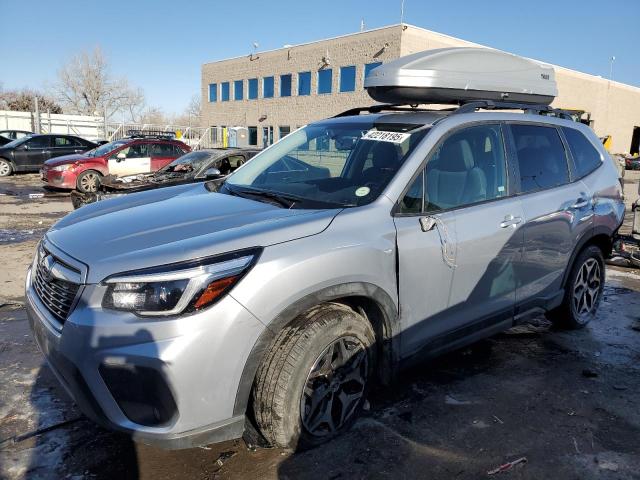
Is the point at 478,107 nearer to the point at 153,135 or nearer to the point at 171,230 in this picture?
the point at 171,230

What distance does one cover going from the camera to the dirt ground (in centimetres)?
267

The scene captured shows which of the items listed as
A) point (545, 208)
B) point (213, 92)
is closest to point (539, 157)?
point (545, 208)

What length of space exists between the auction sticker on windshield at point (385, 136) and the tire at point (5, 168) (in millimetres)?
18683

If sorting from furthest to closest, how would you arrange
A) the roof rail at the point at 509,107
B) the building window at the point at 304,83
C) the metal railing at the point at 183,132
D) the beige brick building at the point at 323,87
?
the building window at the point at 304,83
the metal railing at the point at 183,132
the beige brick building at the point at 323,87
the roof rail at the point at 509,107

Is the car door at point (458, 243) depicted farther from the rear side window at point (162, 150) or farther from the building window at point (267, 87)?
the building window at point (267, 87)

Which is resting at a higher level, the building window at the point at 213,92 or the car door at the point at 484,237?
the building window at the point at 213,92

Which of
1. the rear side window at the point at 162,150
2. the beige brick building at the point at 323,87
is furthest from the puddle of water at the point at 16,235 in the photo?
the beige brick building at the point at 323,87

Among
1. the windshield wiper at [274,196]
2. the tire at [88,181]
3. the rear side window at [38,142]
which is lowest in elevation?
the tire at [88,181]

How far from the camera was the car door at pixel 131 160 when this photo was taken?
14617 mm

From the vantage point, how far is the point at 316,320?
8.57 feet

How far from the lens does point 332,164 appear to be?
3.55 metres

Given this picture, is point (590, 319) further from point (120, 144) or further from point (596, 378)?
point (120, 144)

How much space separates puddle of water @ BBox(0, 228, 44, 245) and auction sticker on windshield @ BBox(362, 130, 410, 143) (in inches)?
268

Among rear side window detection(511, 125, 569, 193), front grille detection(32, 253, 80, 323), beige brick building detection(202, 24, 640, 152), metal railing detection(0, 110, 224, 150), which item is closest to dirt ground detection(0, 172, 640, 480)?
front grille detection(32, 253, 80, 323)
